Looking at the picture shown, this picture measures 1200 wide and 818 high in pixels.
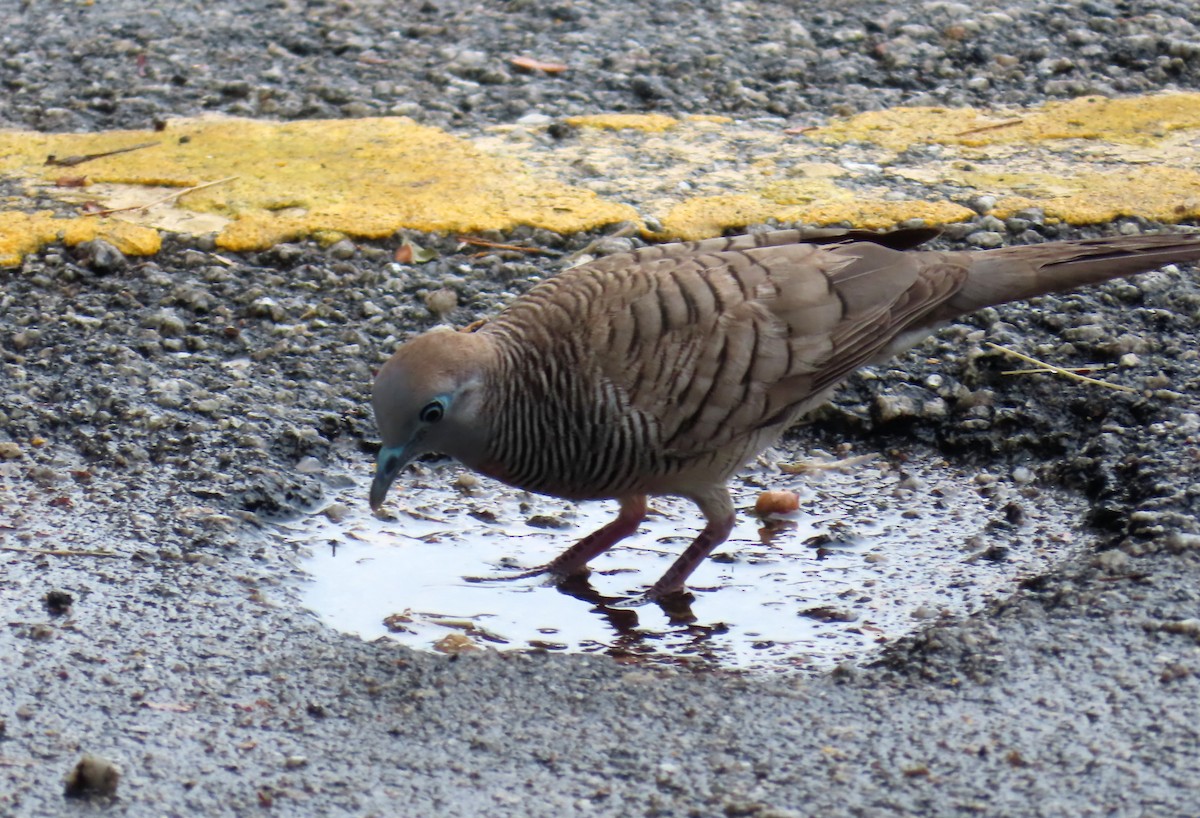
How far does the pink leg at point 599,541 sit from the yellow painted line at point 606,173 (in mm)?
1426

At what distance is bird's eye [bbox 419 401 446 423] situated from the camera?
3.92 meters

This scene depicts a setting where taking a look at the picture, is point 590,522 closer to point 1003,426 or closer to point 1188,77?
point 1003,426

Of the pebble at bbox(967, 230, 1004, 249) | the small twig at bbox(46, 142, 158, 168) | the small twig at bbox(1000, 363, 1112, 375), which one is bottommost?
the small twig at bbox(46, 142, 158, 168)

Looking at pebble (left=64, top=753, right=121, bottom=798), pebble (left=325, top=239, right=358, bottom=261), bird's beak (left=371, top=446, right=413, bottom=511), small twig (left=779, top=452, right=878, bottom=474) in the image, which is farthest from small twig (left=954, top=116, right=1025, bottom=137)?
pebble (left=64, top=753, right=121, bottom=798)

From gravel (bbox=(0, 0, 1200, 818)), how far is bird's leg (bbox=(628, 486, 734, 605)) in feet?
2.08

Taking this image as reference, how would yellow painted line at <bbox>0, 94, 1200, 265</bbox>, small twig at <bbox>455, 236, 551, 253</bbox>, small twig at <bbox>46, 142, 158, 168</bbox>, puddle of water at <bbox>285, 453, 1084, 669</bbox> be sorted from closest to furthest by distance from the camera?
puddle of water at <bbox>285, 453, 1084, 669</bbox> < small twig at <bbox>455, 236, 551, 253</bbox> < yellow painted line at <bbox>0, 94, 1200, 265</bbox> < small twig at <bbox>46, 142, 158, 168</bbox>

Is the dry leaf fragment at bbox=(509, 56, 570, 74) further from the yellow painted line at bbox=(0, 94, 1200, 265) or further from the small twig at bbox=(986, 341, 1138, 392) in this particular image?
the small twig at bbox=(986, 341, 1138, 392)

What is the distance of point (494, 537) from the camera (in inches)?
175

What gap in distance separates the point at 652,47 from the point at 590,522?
9.93 feet

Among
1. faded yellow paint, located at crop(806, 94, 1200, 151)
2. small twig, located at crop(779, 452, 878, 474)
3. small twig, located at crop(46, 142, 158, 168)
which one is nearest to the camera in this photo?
small twig, located at crop(779, 452, 878, 474)

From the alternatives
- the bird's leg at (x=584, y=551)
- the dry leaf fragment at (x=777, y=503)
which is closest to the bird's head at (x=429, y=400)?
the bird's leg at (x=584, y=551)

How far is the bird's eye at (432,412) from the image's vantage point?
3922mm

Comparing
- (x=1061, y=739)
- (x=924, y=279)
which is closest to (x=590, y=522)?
(x=924, y=279)

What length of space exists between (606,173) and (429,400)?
232cm
